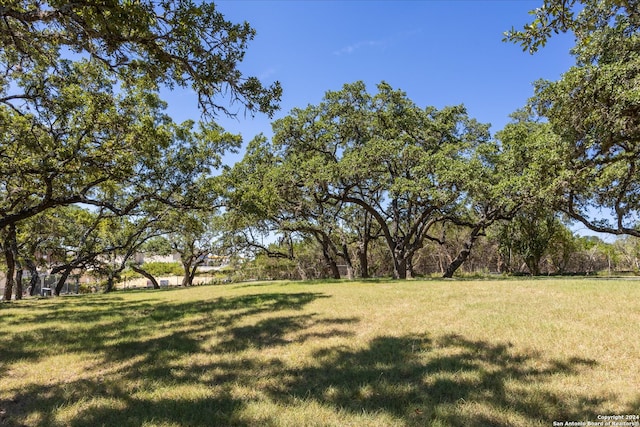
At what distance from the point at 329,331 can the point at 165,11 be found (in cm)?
542

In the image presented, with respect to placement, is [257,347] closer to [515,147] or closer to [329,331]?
[329,331]

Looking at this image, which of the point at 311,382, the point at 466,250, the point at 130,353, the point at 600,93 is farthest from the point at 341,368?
the point at 466,250

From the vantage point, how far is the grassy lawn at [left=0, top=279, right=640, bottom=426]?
303 cm

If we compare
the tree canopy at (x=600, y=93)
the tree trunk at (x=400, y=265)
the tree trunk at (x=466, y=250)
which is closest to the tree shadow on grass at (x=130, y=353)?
the tree canopy at (x=600, y=93)

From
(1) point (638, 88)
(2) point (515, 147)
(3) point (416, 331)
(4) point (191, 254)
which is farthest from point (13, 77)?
(4) point (191, 254)

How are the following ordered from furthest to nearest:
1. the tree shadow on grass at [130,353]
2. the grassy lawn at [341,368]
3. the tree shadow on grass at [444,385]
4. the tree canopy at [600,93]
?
the tree canopy at [600,93] < the tree shadow on grass at [130,353] < the grassy lawn at [341,368] < the tree shadow on grass at [444,385]

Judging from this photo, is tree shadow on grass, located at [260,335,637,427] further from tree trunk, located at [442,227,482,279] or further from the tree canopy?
tree trunk, located at [442,227,482,279]

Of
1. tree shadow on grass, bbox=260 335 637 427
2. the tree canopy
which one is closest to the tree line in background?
the tree canopy

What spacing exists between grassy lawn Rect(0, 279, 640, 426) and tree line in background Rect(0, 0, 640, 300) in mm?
3693

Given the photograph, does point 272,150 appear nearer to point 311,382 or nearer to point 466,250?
point 466,250

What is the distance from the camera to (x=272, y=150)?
20.0 m

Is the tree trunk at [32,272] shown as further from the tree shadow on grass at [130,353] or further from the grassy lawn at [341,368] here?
the grassy lawn at [341,368]

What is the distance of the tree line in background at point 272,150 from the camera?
218 inches

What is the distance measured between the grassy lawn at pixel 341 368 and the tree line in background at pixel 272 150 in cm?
369
